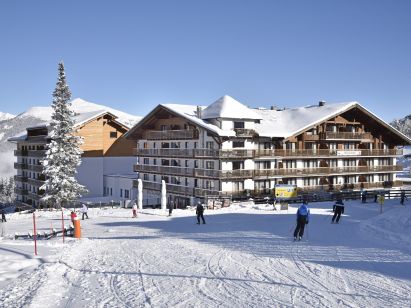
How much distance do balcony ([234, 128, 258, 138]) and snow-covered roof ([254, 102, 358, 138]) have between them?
0.80 m

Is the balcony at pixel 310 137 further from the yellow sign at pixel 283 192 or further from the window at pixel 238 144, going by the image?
the yellow sign at pixel 283 192

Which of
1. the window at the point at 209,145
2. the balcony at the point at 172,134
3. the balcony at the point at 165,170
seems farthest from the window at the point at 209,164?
the balcony at the point at 172,134

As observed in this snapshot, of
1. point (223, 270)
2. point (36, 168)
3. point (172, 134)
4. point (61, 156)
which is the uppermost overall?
point (172, 134)

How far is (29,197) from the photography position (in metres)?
68.4

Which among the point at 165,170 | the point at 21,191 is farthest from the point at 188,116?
the point at 21,191

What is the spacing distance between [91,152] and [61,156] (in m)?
16.9

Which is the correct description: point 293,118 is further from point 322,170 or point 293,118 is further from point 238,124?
point 238,124

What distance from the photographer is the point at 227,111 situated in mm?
42875

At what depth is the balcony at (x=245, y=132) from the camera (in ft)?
141

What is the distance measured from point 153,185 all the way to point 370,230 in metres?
35.0

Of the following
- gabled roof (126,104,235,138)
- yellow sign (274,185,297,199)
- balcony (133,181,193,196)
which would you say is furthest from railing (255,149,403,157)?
balcony (133,181,193,196)

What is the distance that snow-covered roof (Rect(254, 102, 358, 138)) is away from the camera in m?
45.1

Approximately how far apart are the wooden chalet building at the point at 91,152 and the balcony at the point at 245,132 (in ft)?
68.6

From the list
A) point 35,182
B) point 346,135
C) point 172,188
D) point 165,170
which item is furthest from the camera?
point 35,182
